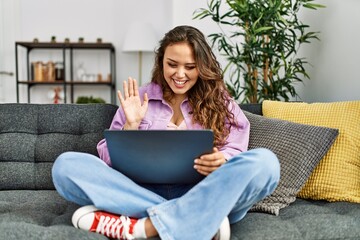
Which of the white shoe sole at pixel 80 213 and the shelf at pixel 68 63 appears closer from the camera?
the white shoe sole at pixel 80 213

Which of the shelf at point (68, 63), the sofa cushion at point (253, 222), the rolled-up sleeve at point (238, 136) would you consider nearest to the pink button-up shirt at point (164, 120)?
the rolled-up sleeve at point (238, 136)

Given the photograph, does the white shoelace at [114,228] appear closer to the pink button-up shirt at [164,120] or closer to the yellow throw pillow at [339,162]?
the pink button-up shirt at [164,120]

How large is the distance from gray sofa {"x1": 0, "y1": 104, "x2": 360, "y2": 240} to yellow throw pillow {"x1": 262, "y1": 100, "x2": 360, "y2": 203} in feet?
0.14

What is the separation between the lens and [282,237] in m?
1.15

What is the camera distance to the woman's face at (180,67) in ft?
4.99

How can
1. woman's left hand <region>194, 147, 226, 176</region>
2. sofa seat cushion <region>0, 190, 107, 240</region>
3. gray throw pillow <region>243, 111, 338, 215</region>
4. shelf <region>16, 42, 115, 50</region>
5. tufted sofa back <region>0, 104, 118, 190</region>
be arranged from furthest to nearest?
1. shelf <region>16, 42, 115, 50</region>
2. tufted sofa back <region>0, 104, 118, 190</region>
3. gray throw pillow <region>243, 111, 338, 215</region>
4. woman's left hand <region>194, 147, 226, 176</region>
5. sofa seat cushion <region>0, 190, 107, 240</region>

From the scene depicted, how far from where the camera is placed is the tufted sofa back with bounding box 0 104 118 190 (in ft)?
5.58

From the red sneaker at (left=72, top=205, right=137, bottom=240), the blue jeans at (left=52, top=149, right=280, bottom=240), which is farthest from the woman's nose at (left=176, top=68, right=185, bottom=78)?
the red sneaker at (left=72, top=205, right=137, bottom=240)

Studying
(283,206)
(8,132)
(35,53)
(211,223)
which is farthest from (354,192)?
(35,53)

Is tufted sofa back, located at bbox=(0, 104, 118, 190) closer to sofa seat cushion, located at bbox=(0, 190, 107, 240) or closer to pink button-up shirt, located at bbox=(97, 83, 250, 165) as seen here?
sofa seat cushion, located at bbox=(0, 190, 107, 240)

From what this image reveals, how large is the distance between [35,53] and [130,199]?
393 cm

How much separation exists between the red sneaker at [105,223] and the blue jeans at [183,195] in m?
0.02

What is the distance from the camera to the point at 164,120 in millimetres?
1581

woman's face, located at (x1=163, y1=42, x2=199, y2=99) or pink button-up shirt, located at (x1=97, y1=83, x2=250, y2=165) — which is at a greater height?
woman's face, located at (x1=163, y1=42, x2=199, y2=99)
